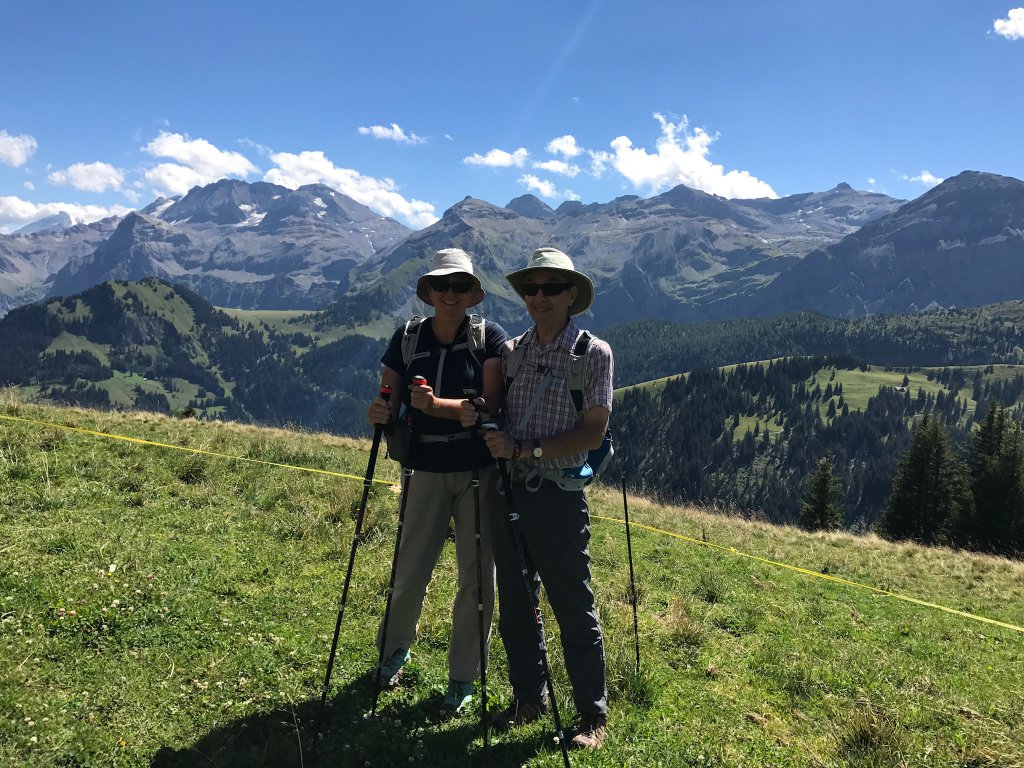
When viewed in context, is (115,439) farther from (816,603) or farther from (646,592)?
(816,603)

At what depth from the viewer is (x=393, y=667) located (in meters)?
6.06

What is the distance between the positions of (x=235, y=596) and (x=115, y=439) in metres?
7.89

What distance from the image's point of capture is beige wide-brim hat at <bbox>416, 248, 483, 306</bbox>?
5.35 metres

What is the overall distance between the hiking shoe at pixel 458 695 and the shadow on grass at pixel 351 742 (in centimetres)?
11

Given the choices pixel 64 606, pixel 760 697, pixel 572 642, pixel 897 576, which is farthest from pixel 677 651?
pixel 897 576

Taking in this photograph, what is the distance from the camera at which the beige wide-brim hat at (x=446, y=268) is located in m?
5.35

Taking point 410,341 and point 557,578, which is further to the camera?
point 410,341

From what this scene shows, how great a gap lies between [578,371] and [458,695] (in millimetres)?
3647

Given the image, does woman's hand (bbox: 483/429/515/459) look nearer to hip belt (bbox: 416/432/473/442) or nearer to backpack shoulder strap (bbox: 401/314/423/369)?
hip belt (bbox: 416/432/473/442)

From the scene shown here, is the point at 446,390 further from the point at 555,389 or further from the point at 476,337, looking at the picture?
the point at 555,389

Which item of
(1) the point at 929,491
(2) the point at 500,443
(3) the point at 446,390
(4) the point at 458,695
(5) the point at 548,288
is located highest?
(5) the point at 548,288

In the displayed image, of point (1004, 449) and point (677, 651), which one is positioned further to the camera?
point (1004, 449)

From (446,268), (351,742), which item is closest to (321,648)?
(351,742)

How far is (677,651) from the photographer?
25.1 feet
